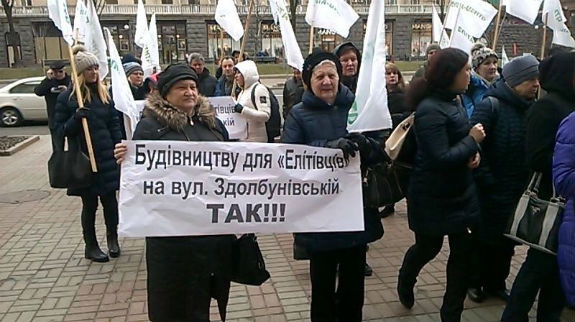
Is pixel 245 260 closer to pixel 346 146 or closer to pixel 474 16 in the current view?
pixel 346 146

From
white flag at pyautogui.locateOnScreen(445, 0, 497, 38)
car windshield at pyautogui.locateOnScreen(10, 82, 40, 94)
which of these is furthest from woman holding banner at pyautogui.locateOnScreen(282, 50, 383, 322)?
car windshield at pyautogui.locateOnScreen(10, 82, 40, 94)

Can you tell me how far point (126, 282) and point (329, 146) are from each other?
2574 millimetres

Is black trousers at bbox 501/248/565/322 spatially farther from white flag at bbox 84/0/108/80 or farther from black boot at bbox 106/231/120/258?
white flag at bbox 84/0/108/80

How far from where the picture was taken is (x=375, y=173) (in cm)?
369

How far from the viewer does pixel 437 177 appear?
364cm

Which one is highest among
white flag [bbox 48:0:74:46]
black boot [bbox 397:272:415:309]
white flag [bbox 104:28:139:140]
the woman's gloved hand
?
white flag [bbox 48:0:74:46]

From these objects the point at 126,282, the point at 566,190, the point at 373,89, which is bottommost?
the point at 126,282

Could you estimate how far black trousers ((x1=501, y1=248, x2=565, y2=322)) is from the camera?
3.37 metres

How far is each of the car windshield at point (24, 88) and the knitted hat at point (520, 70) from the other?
51.4 feet

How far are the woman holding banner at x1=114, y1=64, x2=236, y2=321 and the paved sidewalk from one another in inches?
39.7

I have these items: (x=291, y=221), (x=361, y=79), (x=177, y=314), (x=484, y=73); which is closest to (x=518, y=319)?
(x=291, y=221)

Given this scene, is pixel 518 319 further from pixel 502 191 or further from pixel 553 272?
pixel 502 191

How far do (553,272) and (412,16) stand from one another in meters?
52.1

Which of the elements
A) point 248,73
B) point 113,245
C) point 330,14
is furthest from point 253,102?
point 113,245
